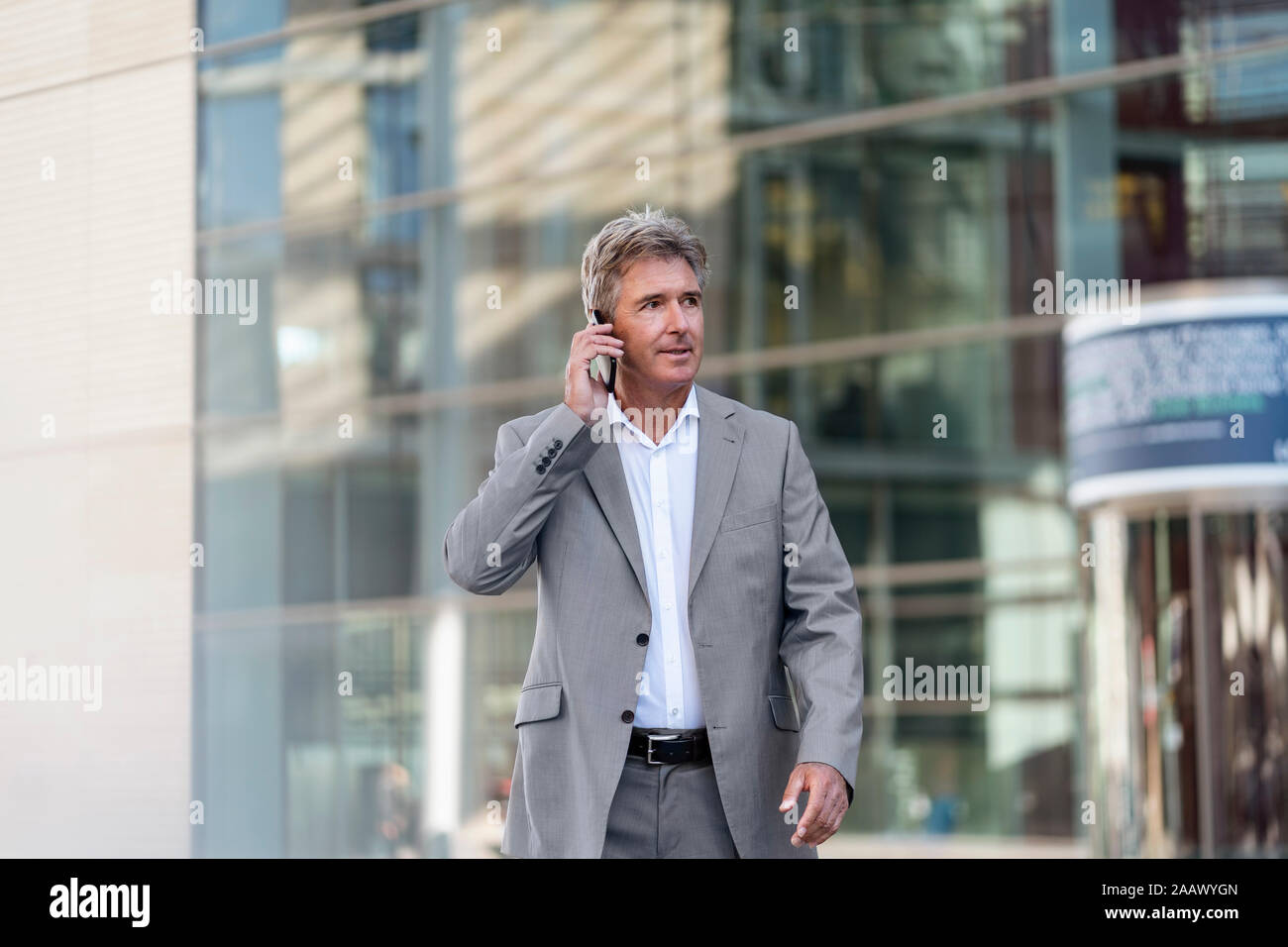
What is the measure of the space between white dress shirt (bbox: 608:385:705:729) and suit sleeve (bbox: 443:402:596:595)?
202 millimetres

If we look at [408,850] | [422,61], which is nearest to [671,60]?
[422,61]

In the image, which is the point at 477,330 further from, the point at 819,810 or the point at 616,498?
the point at 819,810

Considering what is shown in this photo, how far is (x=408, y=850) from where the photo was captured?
11555 mm

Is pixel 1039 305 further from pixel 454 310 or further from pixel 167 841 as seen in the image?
pixel 167 841

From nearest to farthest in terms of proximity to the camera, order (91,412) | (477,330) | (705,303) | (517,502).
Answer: (517,502) < (705,303) < (91,412) < (477,330)

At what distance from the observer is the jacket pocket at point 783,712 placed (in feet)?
10.7

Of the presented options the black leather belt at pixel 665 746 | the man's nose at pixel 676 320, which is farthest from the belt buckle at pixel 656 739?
the man's nose at pixel 676 320

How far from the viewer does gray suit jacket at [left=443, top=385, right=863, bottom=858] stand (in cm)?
317

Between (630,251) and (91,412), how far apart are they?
353 inches

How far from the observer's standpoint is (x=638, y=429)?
3445 mm

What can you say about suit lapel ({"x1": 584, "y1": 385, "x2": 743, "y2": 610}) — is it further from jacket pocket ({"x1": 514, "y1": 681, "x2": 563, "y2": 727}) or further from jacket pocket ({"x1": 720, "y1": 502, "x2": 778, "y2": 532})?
jacket pocket ({"x1": 514, "y1": 681, "x2": 563, "y2": 727})

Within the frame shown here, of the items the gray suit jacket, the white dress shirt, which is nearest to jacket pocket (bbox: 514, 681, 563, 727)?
the gray suit jacket

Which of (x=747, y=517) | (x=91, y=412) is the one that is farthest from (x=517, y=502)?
(x=91, y=412)

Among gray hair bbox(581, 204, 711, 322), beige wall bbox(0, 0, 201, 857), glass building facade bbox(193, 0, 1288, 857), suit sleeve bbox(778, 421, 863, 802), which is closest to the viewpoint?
suit sleeve bbox(778, 421, 863, 802)
